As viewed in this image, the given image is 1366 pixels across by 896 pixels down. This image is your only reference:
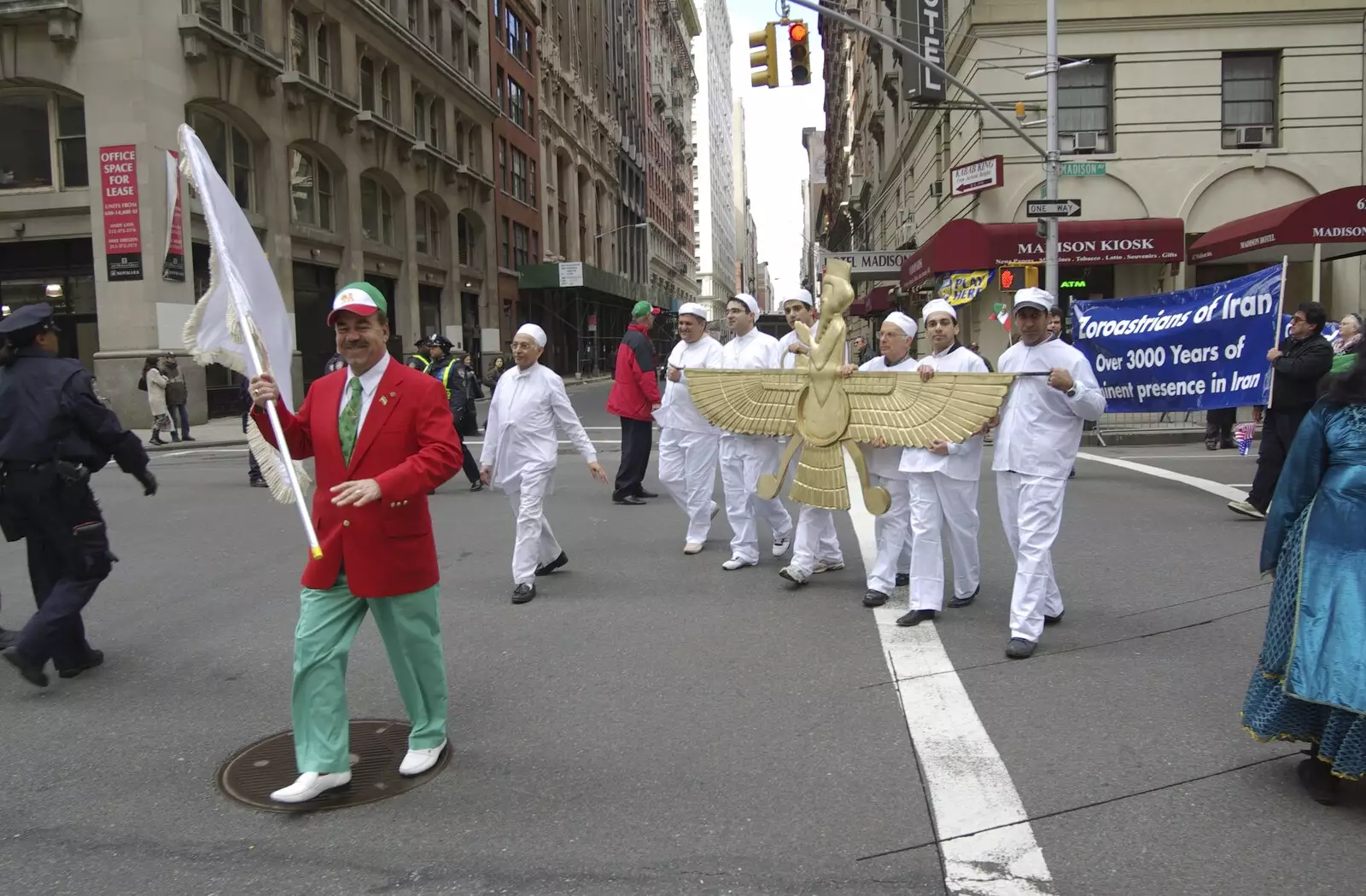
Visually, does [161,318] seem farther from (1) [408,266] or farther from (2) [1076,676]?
(2) [1076,676]

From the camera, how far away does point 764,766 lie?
381 centimetres

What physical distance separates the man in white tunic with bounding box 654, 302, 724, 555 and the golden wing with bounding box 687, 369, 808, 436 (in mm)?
388

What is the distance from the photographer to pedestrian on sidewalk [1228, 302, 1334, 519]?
804cm

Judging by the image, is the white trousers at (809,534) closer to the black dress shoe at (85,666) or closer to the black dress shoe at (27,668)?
the black dress shoe at (85,666)

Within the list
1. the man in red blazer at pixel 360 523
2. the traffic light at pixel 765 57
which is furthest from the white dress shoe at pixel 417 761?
the traffic light at pixel 765 57

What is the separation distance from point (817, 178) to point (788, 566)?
130163 mm

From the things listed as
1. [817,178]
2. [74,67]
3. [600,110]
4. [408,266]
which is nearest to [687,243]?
[817,178]

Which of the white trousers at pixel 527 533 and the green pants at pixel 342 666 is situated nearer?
the green pants at pixel 342 666

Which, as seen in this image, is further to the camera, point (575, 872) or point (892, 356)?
point (892, 356)

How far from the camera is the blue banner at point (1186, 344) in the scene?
455 inches

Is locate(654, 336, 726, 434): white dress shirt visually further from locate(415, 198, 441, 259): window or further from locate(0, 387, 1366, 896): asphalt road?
locate(415, 198, 441, 259): window

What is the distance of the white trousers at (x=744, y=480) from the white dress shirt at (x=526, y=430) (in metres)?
1.16

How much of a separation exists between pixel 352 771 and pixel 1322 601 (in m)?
3.50

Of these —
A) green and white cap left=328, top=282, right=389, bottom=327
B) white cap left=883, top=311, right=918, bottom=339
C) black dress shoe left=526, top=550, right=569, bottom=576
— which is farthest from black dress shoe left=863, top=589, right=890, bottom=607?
green and white cap left=328, top=282, right=389, bottom=327
